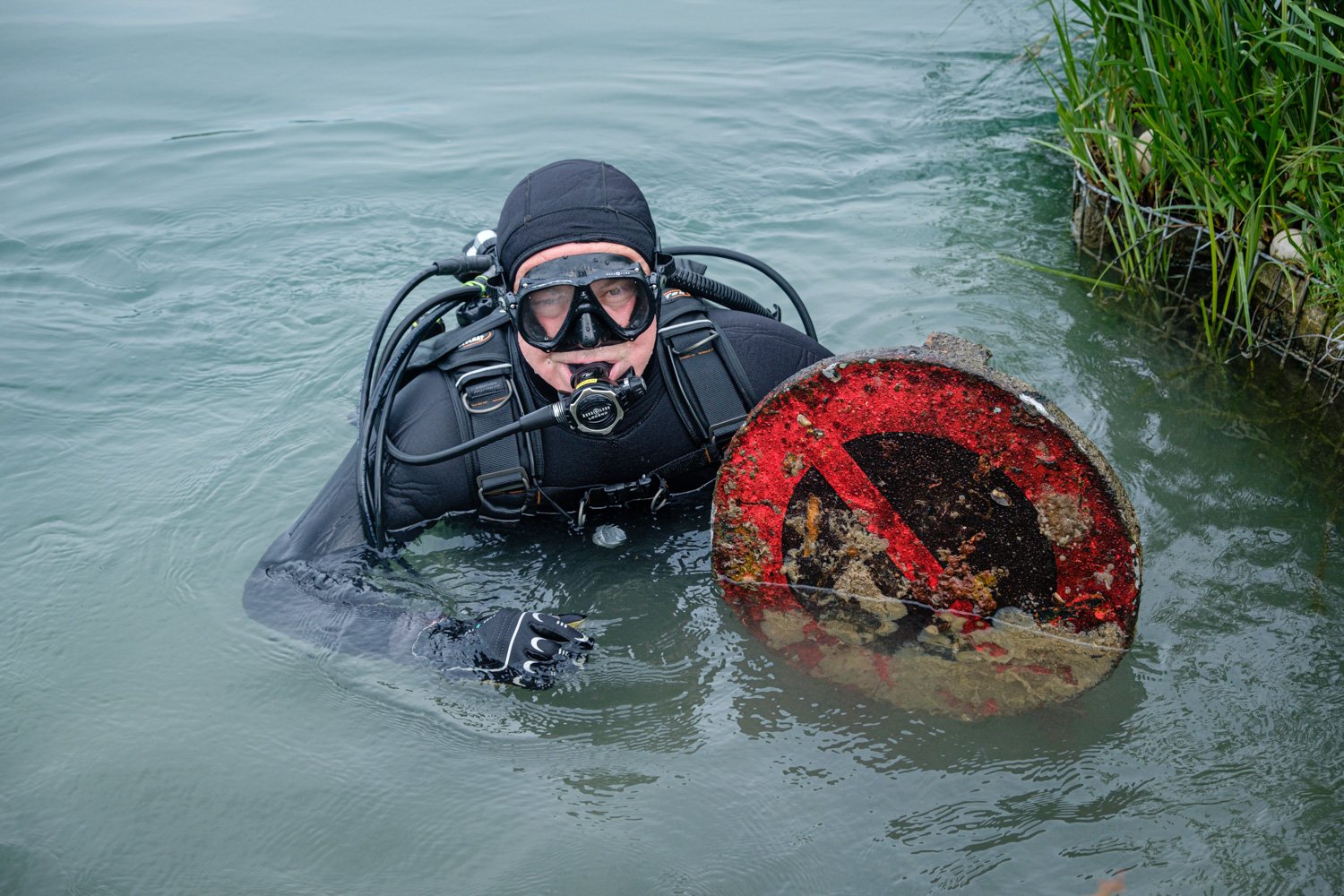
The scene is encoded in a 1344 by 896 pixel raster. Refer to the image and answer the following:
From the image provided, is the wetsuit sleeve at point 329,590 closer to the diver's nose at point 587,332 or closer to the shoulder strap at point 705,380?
the diver's nose at point 587,332

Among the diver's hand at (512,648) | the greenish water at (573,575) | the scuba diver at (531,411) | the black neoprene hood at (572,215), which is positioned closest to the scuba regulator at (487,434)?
the scuba diver at (531,411)

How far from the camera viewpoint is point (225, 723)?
346 centimetres

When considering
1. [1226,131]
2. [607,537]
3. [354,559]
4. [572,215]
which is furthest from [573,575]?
[1226,131]

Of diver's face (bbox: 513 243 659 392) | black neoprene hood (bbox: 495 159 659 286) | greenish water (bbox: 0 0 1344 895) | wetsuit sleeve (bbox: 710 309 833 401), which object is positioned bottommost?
greenish water (bbox: 0 0 1344 895)

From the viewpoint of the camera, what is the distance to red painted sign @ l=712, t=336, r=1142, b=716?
302 cm

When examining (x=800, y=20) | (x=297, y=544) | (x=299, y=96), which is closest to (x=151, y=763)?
(x=297, y=544)

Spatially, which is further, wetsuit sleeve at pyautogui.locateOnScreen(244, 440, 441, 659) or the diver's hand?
wetsuit sleeve at pyautogui.locateOnScreen(244, 440, 441, 659)

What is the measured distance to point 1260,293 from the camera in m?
4.89

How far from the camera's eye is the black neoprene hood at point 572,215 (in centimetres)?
346

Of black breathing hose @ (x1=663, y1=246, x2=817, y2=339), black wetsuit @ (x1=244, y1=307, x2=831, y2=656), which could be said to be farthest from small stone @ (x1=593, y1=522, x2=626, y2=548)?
black breathing hose @ (x1=663, y1=246, x2=817, y2=339)

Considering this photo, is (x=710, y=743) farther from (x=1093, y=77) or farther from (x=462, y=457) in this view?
(x=1093, y=77)

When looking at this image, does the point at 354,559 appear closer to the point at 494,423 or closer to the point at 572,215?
the point at 494,423

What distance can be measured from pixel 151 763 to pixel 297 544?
2.53 feet

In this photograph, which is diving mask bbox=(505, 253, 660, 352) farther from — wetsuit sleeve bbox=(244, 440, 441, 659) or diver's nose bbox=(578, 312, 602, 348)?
wetsuit sleeve bbox=(244, 440, 441, 659)
